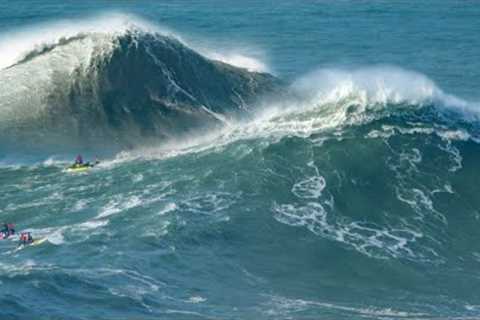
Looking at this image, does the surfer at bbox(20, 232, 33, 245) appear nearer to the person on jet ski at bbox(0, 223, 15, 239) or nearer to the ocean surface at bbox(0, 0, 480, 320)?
the ocean surface at bbox(0, 0, 480, 320)

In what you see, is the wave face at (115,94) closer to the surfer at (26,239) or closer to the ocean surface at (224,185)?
the ocean surface at (224,185)

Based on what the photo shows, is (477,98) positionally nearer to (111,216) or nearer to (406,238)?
(406,238)

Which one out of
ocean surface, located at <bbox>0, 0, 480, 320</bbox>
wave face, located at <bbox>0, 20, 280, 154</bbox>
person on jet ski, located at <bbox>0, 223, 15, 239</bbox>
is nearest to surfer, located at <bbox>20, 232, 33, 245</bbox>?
ocean surface, located at <bbox>0, 0, 480, 320</bbox>

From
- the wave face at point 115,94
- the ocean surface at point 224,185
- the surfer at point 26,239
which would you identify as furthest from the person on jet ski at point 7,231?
the wave face at point 115,94

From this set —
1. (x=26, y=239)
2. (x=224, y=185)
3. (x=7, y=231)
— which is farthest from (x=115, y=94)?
(x=26, y=239)

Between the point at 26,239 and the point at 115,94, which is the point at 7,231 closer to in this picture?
the point at 26,239
